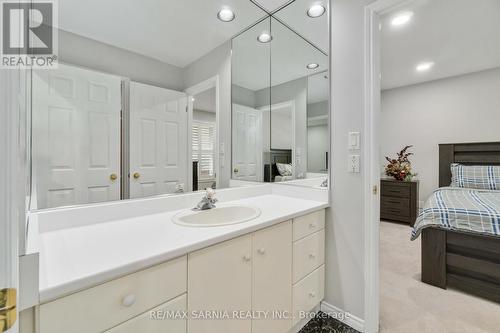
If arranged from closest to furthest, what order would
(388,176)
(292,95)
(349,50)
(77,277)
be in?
(77,277)
(349,50)
(292,95)
(388,176)

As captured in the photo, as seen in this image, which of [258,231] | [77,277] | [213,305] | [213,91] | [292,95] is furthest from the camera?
[292,95]

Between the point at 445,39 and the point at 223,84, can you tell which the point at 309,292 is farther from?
the point at 445,39

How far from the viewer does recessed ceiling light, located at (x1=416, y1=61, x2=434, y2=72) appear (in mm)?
3340

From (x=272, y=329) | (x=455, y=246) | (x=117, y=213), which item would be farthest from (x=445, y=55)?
(x=117, y=213)

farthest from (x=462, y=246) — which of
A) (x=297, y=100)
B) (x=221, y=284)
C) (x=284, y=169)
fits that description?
(x=221, y=284)

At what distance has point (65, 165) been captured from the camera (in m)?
1.02

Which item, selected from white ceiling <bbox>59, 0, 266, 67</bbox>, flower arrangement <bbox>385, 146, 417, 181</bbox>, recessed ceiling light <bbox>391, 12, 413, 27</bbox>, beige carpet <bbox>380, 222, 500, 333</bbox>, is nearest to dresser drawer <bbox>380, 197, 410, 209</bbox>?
flower arrangement <bbox>385, 146, 417, 181</bbox>

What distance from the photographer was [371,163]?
139 centimetres

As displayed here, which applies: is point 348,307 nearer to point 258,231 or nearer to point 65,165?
point 258,231

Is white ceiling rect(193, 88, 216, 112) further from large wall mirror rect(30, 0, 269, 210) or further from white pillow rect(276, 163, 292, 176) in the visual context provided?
white pillow rect(276, 163, 292, 176)

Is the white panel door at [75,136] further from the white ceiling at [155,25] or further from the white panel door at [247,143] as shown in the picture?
the white panel door at [247,143]

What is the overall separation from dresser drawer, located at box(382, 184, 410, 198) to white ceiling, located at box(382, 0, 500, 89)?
192 cm

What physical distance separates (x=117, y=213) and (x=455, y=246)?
260 cm

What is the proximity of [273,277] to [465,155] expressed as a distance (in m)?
4.16
